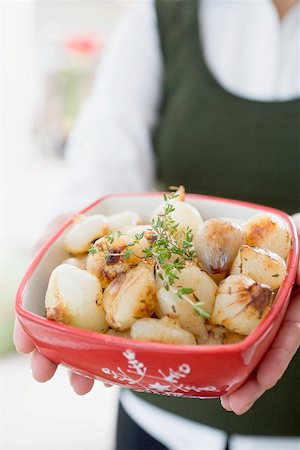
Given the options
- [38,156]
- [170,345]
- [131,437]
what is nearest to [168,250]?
[170,345]

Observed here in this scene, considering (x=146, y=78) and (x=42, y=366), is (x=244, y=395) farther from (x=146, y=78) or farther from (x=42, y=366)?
(x=146, y=78)

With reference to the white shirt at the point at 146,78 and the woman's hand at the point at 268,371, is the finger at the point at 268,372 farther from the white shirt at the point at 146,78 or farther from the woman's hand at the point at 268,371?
the white shirt at the point at 146,78

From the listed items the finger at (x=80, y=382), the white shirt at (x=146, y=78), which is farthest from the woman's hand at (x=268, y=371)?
the white shirt at (x=146, y=78)

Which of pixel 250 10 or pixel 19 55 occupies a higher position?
pixel 250 10

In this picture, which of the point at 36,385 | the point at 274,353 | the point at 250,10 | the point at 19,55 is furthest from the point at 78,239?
the point at 19,55

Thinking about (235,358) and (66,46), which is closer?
(235,358)

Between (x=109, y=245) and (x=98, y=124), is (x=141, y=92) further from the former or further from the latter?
(x=109, y=245)
